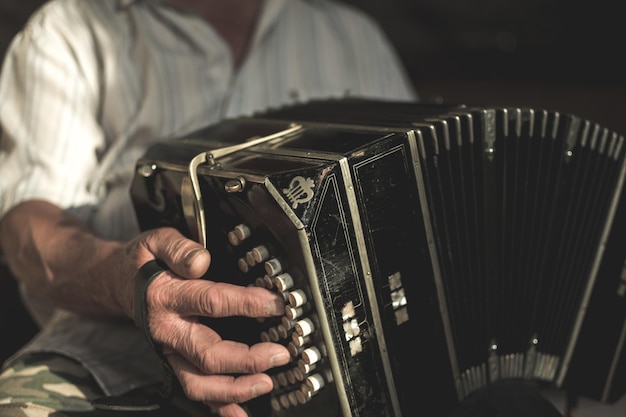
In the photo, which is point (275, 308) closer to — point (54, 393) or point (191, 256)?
point (191, 256)

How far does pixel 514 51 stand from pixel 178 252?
157cm

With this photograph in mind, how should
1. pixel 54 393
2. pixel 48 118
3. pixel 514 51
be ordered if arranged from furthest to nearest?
A: pixel 514 51
pixel 48 118
pixel 54 393

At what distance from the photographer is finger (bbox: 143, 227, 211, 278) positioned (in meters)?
0.85

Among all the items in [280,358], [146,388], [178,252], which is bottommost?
[146,388]

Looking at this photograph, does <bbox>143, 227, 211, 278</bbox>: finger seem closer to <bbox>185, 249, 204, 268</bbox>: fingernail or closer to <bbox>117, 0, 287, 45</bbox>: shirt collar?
<bbox>185, 249, 204, 268</bbox>: fingernail

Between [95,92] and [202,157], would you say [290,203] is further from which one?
[95,92]

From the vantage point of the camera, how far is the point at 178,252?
0.89 m

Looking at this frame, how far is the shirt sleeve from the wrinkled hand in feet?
1.31

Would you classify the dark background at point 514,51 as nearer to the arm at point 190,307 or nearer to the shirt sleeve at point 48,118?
the shirt sleeve at point 48,118

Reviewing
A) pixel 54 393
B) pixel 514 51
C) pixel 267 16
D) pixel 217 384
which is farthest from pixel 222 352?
pixel 514 51

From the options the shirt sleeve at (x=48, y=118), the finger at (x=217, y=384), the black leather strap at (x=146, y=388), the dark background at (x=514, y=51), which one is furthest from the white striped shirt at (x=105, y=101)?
the dark background at (x=514, y=51)

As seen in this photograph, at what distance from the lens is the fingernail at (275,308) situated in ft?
2.69

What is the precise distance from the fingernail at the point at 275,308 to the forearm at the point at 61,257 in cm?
27

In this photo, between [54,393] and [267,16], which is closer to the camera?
[54,393]
